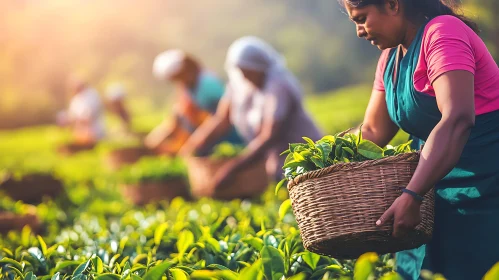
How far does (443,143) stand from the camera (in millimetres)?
2080

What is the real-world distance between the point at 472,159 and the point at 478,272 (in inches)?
14.8

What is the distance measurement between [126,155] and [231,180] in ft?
13.0

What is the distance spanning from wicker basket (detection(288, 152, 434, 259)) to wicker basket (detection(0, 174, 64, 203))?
16.7 feet

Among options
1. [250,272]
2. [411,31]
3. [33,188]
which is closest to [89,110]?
[33,188]

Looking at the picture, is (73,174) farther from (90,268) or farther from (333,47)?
(333,47)

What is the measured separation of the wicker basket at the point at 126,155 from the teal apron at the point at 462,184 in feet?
23.2

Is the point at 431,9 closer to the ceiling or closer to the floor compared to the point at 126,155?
closer to the ceiling

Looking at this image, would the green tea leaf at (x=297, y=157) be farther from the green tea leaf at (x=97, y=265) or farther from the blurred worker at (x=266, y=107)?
the blurred worker at (x=266, y=107)

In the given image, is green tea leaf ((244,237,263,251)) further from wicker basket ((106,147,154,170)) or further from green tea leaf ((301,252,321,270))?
wicker basket ((106,147,154,170))

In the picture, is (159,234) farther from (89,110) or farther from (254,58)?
(89,110)

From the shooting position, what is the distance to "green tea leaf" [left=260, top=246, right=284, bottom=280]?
6.82ft

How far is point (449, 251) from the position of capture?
99.5 inches

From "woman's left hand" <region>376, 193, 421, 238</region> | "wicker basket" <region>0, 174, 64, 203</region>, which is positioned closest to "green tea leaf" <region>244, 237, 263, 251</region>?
"woman's left hand" <region>376, 193, 421, 238</region>

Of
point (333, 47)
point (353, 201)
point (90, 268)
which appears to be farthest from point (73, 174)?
point (333, 47)
